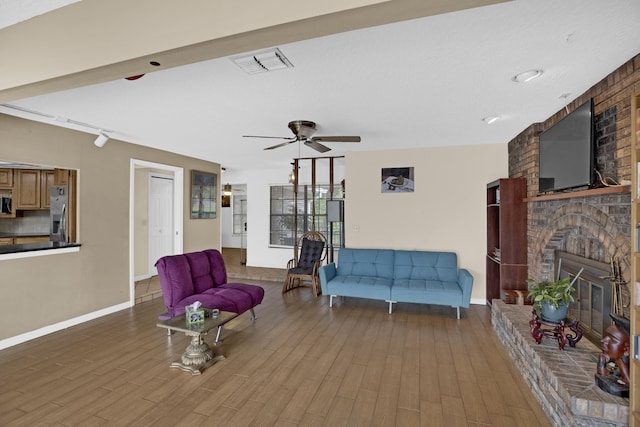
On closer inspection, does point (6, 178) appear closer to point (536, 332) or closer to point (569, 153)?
point (536, 332)

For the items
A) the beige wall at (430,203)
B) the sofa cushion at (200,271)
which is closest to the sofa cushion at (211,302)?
the sofa cushion at (200,271)

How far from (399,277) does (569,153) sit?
9.10 feet

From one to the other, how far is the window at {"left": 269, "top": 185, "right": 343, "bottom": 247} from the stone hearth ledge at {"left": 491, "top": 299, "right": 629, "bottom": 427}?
4.69 meters

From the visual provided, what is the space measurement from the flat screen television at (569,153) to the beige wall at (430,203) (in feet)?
5.21

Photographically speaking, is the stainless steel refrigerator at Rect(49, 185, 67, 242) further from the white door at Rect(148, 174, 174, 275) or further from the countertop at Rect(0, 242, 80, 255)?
the white door at Rect(148, 174, 174, 275)

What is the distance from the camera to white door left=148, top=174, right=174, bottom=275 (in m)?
6.21

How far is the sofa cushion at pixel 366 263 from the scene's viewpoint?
4.97m

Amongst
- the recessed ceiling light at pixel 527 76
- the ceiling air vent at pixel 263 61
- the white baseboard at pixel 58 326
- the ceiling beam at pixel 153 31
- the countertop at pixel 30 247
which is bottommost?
A: the white baseboard at pixel 58 326

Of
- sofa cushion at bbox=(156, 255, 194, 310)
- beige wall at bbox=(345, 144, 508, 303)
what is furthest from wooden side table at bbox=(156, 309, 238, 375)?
beige wall at bbox=(345, 144, 508, 303)

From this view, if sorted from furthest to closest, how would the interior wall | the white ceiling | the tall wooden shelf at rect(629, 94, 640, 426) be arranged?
the interior wall
the white ceiling
the tall wooden shelf at rect(629, 94, 640, 426)

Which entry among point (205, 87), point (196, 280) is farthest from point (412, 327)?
point (205, 87)

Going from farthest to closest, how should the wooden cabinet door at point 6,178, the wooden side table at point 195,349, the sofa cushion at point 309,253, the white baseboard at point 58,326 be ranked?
the sofa cushion at point 309,253
the wooden cabinet door at point 6,178
the white baseboard at point 58,326
the wooden side table at point 195,349

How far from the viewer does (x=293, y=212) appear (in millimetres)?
7625

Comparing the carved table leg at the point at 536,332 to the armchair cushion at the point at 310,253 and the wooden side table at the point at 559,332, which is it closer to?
the wooden side table at the point at 559,332
